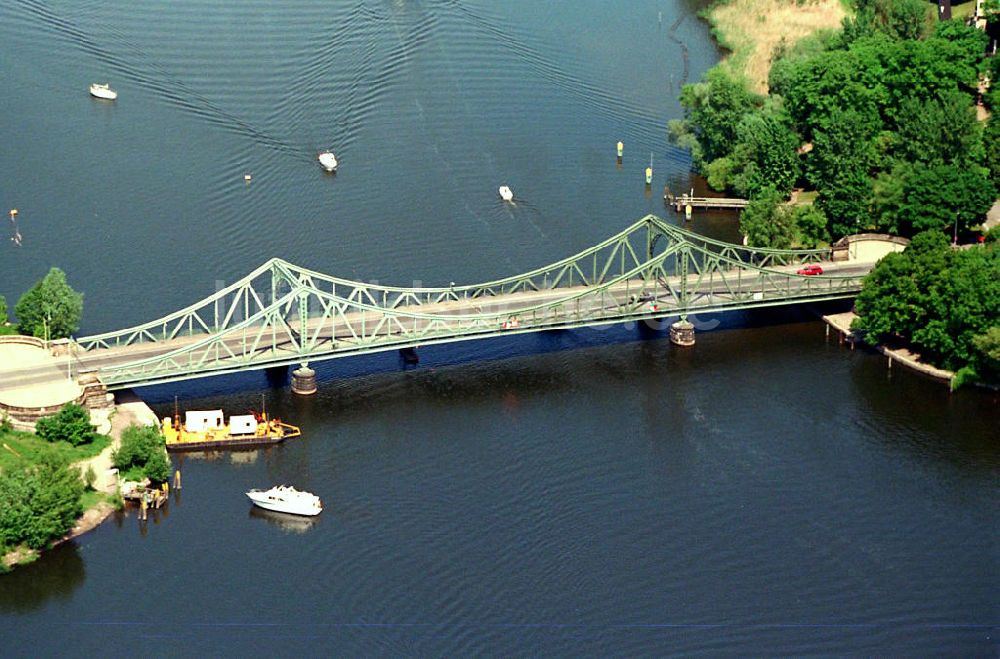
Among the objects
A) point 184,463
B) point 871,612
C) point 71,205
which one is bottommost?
point 871,612

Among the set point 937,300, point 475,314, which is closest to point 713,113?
point 937,300

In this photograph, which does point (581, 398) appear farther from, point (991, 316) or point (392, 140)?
point (392, 140)

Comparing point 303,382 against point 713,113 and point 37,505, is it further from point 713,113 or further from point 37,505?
point 713,113

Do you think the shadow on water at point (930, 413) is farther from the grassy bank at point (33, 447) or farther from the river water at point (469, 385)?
the grassy bank at point (33, 447)

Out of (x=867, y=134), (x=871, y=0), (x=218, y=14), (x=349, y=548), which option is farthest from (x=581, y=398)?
(x=218, y=14)

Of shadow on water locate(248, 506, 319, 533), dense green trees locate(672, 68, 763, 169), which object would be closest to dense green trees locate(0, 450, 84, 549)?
shadow on water locate(248, 506, 319, 533)
